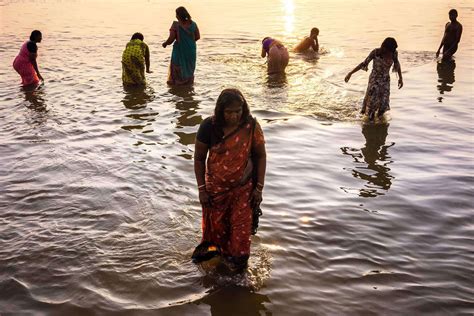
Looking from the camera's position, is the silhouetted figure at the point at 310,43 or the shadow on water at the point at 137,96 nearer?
the shadow on water at the point at 137,96

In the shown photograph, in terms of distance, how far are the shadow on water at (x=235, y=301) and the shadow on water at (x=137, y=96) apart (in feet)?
20.0

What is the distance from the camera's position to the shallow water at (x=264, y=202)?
385cm

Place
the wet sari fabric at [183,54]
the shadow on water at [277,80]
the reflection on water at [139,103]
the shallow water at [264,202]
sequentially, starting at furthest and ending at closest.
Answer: the shadow on water at [277,80] → the wet sari fabric at [183,54] → the reflection on water at [139,103] → the shallow water at [264,202]

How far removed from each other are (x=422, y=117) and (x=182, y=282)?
21.2 ft

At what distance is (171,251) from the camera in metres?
4.41

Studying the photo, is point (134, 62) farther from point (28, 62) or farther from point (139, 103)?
point (28, 62)

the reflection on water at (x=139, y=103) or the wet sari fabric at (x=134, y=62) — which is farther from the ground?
the wet sari fabric at (x=134, y=62)

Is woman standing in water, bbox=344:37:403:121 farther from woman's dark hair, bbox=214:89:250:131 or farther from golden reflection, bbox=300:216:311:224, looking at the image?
woman's dark hair, bbox=214:89:250:131

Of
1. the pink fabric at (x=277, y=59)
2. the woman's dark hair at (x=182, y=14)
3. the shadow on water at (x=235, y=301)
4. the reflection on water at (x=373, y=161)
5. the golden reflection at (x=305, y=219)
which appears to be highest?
the woman's dark hair at (x=182, y=14)

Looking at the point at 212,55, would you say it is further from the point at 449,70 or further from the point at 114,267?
the point at 114,267

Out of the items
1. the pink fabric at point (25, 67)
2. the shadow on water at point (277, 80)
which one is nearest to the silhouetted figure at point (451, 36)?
the shadow on water at point (277, 80)

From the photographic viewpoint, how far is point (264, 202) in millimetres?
5414

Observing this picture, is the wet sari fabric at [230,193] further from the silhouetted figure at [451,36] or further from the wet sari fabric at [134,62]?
the silhouetted figure at [451,36]

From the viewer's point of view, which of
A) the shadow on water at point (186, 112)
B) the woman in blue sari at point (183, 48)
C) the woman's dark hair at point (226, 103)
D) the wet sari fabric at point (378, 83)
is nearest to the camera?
the woman's dark hair at point (226, 103)
